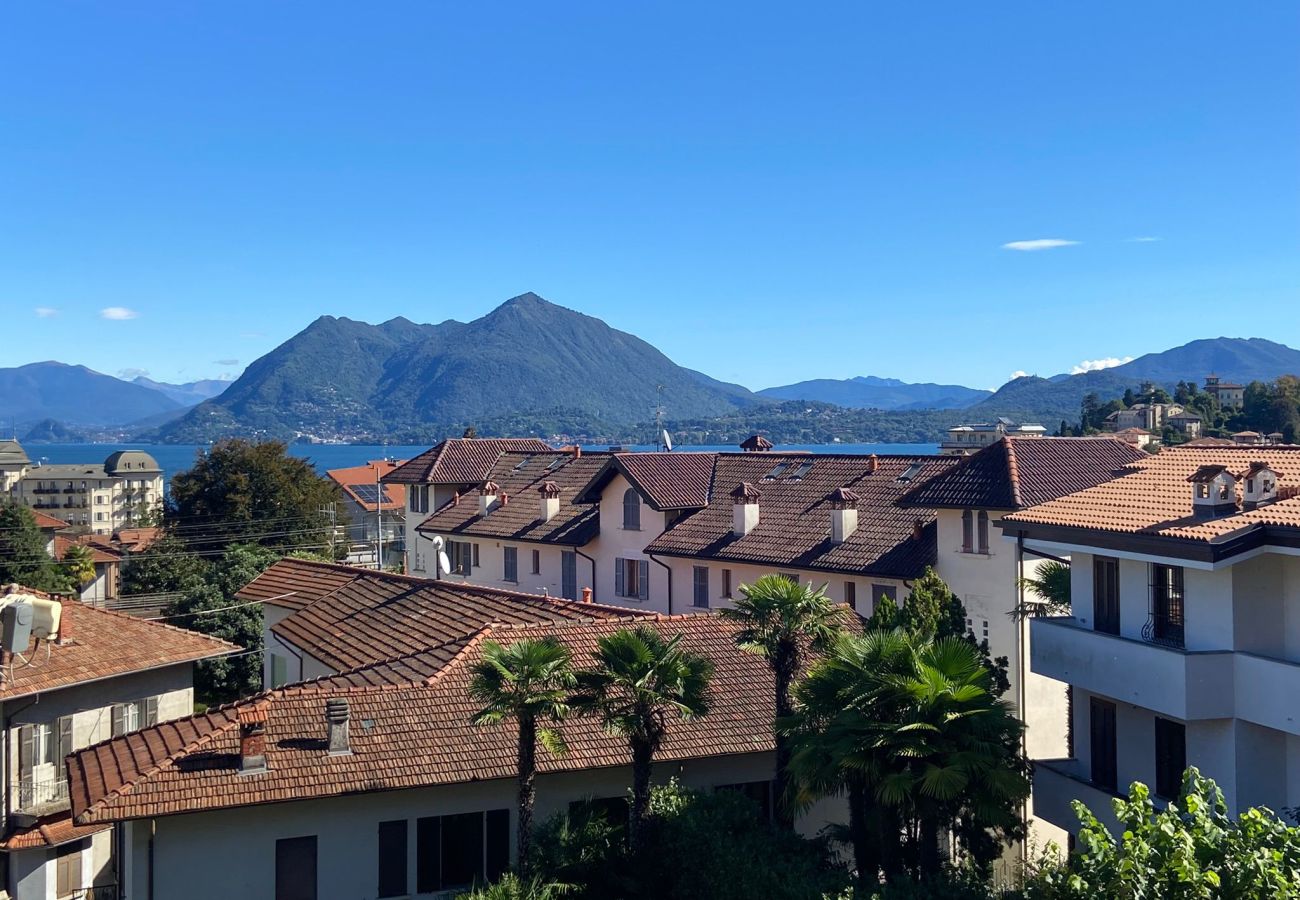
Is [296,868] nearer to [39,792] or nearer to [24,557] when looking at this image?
[39,792]

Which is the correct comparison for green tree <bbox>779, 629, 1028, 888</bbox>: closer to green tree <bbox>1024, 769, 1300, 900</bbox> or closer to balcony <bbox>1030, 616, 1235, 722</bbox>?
balcony <bbox>1030, 616, 1235, 722</bbox>

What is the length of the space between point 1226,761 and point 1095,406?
175589mm

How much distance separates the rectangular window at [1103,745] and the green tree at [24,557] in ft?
187

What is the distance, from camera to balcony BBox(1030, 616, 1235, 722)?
17.5 m

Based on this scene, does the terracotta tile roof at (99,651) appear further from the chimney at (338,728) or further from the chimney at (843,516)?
the chimney at (843,516)

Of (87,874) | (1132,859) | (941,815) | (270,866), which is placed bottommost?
(87,874)

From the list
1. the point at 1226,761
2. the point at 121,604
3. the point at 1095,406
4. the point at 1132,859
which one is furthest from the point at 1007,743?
the point at 1095,406

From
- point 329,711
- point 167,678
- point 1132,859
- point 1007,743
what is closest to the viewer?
point 1132,859

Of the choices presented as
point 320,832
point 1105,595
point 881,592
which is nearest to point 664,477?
point 881,592

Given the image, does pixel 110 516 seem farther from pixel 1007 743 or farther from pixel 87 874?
pixel 1007 743

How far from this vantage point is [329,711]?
64.7 ft

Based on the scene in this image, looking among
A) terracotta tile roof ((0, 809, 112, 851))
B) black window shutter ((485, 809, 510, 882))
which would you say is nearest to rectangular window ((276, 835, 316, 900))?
black window shutter ((485, 809, 510, 882))

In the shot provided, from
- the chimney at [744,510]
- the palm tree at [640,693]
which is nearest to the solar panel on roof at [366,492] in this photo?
the chimney at [744,510]

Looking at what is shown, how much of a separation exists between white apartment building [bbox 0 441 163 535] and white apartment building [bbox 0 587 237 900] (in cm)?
15312
